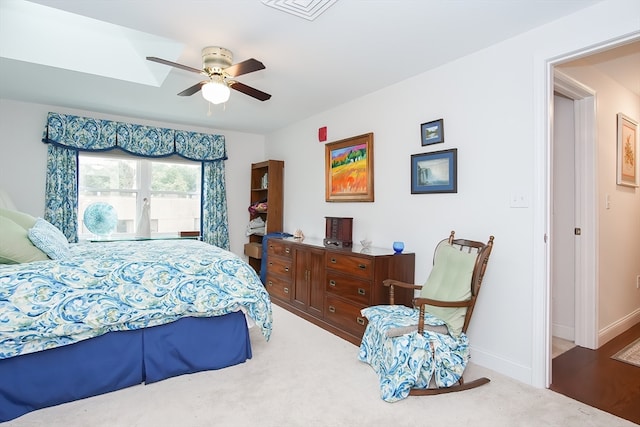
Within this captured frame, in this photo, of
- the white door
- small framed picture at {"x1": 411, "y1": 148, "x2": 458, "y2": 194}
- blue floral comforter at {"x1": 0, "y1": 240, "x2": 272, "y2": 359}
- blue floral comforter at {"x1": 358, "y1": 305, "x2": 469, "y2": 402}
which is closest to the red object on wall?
small framed picture at {"x1": 411, "y1": 148, "x2": 458, "y2": 194}

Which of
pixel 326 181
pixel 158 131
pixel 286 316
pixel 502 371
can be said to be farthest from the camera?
pixel 158 131

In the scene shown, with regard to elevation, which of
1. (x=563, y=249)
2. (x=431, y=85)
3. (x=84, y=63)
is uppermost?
(x=84, y=63)

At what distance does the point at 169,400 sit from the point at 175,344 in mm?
386

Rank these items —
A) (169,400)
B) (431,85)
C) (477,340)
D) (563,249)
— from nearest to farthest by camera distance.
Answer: (169,400) → (477,340) → (431,85) → (563,249)

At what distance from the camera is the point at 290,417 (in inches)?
76.0

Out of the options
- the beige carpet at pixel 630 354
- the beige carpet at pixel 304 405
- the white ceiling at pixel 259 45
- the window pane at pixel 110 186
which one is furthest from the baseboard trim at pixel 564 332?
the window pane at pixel 110 186

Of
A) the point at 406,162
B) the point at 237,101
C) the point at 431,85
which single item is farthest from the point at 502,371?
the point at 237,101

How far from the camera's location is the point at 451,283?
2.44 meters

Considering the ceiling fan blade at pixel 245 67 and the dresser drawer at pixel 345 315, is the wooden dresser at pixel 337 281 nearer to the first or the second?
the dresser drawer at pixel 345 315

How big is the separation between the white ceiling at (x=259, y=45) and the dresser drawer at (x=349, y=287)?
187cm

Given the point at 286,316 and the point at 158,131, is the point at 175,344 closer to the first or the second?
the point at 286,316

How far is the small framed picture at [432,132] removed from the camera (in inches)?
115

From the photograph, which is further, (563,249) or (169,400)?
(563,249)

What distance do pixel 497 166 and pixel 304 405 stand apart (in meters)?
2.11
